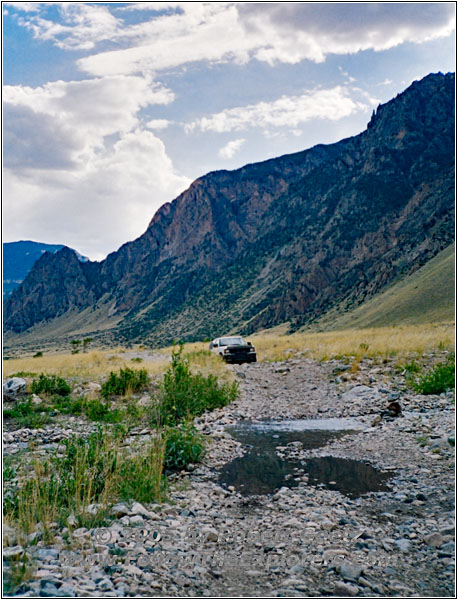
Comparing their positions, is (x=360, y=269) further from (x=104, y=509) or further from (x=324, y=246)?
(x=104, y=509)

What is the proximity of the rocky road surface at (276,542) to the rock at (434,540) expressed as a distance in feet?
0.04

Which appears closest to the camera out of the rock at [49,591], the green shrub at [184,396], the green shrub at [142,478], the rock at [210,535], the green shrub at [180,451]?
the rock at [49,591]

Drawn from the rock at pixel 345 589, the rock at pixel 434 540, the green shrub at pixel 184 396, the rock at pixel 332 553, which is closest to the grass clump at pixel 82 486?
the rock at pixel 332 553

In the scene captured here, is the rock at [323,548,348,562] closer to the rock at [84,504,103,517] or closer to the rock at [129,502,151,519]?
the rock at [129,502,151,519]

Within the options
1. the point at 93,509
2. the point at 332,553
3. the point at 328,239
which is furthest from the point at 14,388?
the point at 328,239

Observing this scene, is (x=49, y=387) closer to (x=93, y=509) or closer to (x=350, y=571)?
(x=93, y=509)

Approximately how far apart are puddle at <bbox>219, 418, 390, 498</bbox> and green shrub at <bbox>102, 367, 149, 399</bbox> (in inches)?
213

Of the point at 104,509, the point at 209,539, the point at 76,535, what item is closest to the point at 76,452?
the point at 104,509

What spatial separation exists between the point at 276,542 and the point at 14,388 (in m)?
12.1

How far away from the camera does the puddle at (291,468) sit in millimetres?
8070

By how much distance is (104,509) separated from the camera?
629 cm

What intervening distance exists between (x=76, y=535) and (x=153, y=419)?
7.02 m

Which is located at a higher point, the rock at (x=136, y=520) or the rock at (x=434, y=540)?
the rock at (x=136, y=520)

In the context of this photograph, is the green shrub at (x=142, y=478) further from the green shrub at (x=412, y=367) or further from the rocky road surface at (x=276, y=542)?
the green shrub at (x=412, y=367)
